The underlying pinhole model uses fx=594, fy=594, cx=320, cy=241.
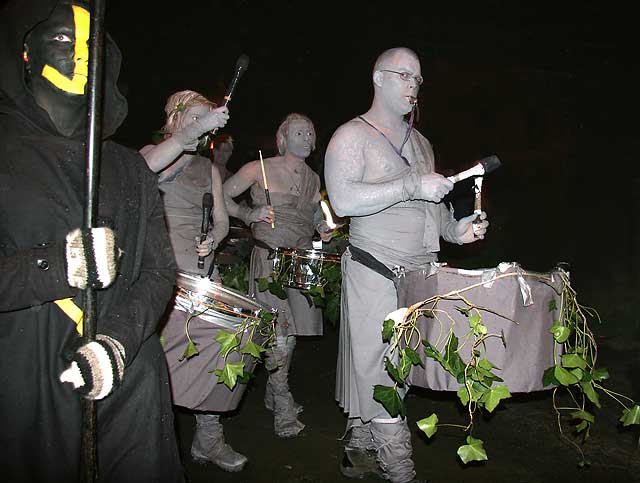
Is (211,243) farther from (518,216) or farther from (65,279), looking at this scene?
(518,216)

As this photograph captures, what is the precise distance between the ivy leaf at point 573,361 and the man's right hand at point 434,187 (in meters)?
0.97

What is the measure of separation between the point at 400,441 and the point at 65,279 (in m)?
2.30

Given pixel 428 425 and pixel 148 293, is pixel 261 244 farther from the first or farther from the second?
pixel 148 293

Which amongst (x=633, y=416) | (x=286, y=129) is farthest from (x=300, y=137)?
(x=633, y=416)

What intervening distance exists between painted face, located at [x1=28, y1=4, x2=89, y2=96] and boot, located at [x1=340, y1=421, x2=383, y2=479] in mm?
2721

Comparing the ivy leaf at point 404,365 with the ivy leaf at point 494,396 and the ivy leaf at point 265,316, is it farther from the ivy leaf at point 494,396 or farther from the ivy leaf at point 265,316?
the ivy leaf at point 265,316

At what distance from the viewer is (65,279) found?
1.66 meters

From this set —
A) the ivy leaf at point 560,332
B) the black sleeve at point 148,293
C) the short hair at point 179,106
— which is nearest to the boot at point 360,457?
the ivy leaf at point 560,332

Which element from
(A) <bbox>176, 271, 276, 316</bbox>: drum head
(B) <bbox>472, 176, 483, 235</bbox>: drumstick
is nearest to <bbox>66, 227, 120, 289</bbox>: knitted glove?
(A) <bbox>176, 271, 276, 316</bbox>: drum head

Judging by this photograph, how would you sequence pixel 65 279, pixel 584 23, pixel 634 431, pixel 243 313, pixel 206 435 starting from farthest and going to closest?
pixel 584 23
pixel 634 431
pixel 206 435
pixel 243 313
pixel 65 279

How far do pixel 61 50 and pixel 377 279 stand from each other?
2056 mm

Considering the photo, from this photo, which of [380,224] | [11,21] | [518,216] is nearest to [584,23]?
[518,216]

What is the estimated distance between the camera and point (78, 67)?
6.01 ft

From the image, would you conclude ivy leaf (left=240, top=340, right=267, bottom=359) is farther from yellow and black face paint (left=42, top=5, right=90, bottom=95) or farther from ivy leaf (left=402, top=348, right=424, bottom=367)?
yellow and black face paint (left=42, top=5, right=90, bottom=95)
